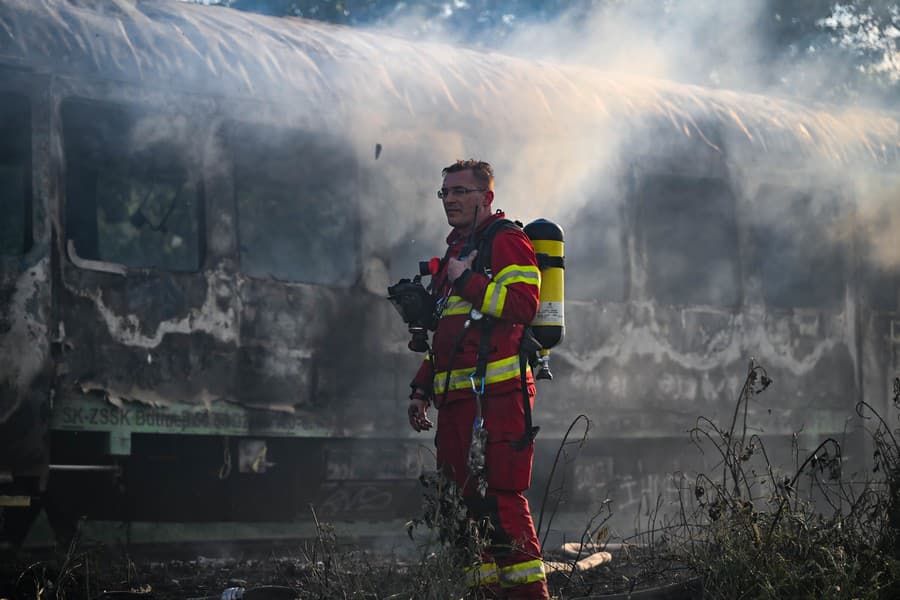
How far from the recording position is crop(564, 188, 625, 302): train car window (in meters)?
8.01

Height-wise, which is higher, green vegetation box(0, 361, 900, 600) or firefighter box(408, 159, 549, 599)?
firefighter box(408, 159, 549, 599)

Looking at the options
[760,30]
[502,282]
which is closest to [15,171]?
[502,282]

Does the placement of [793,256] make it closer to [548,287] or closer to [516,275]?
[548,287]

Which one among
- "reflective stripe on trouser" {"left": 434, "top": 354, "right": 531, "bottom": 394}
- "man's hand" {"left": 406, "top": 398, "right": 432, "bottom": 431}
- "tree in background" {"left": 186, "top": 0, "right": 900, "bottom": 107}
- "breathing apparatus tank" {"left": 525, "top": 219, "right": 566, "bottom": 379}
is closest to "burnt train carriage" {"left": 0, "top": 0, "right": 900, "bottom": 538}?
"man's hand" {"left": 406, "top": 398, "right": 432, "bottom": 431}

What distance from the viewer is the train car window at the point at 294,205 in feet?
21.9

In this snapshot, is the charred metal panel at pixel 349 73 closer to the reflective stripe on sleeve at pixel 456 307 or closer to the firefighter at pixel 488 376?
the firefighter at pixel 488 376

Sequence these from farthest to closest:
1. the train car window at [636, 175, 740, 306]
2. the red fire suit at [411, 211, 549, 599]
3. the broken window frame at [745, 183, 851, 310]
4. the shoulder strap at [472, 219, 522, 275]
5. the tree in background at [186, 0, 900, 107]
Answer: the tree in background at [186, 0, 900, 107] < the broken window frame at [745, 183, 851, 310] < the train car window at [636, 175, 740, 306] < the shoulder strap at [472, 219, 522, 275] < the red fire suit at [411, 211, 549, 599]

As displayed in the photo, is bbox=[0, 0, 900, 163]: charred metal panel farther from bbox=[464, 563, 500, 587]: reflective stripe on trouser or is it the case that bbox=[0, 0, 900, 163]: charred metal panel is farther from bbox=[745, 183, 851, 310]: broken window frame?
bbox=[464, 563, 500, 587]: reflective stripe on trouser

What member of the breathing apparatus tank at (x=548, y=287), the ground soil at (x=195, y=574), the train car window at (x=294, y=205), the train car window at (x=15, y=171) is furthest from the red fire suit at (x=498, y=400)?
the train car window at (x=15, y=171)

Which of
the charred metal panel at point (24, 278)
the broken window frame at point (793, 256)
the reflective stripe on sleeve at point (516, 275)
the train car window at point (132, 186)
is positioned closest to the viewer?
the reflective stripe on sleeve at point (516, 275)

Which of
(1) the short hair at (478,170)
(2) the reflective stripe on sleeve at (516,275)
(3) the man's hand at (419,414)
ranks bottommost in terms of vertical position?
(3) the man's hand at (419,414)

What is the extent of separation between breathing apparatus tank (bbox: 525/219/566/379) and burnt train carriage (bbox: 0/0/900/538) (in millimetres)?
2469

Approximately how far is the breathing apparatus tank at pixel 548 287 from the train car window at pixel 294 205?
8.36ft

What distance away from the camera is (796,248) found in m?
9.14
